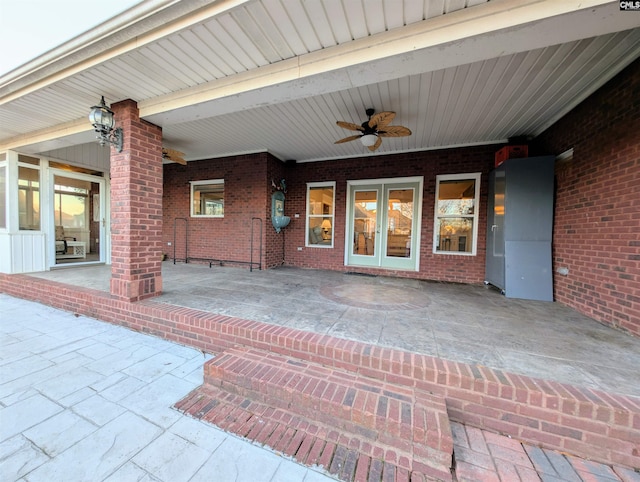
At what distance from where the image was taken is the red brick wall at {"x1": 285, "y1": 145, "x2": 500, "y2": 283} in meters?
4.68

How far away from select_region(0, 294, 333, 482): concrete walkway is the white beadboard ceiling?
9.11 feet

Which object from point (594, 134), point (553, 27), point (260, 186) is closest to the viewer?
point (553, 27)

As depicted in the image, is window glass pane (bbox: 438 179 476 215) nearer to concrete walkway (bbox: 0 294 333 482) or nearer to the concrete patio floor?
the concrete patio floor

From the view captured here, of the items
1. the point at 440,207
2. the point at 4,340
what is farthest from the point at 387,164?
the point at 4,340

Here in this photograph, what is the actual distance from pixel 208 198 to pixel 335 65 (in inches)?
210

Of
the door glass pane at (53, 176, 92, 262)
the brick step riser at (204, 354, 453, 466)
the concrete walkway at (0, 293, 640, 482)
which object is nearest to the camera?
the concrete walkway at (0, 293, 640, 482)

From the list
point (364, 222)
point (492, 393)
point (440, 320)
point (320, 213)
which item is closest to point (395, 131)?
point (364, 222)

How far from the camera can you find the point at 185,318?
97.7 inches

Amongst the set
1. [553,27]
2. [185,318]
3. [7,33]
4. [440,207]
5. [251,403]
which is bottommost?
[251,403]

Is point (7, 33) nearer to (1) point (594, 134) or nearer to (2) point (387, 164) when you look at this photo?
(2) point (387, 164)

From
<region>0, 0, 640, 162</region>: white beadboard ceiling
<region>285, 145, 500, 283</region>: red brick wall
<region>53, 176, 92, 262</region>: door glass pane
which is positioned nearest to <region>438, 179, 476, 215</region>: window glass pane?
<region>285, 145, 500, 283</region>: red brick wall

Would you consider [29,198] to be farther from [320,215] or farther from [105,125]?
[320,215]

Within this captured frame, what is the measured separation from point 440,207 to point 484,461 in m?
4.51

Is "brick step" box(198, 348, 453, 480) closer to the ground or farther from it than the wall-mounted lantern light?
closer to the ground
